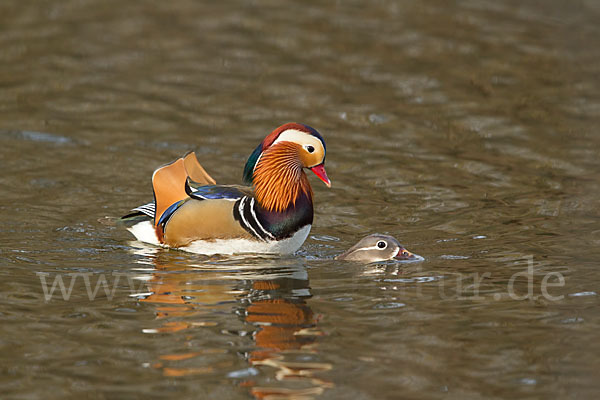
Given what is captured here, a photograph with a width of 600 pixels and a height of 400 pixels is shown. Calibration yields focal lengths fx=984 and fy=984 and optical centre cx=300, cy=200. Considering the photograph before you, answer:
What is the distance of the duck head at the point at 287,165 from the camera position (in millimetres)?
8977

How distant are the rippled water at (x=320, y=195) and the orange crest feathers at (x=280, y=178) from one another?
546mm

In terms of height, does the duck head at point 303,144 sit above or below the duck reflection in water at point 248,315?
above

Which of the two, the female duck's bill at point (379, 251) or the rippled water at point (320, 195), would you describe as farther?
the female duck's bill at point (379, 251)

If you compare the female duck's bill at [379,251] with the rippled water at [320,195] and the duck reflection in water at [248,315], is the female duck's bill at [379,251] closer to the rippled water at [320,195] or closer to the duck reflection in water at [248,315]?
the rippled water at [320,195]

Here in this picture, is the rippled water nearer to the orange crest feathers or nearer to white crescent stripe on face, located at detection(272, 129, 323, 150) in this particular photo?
the orange crest feathers

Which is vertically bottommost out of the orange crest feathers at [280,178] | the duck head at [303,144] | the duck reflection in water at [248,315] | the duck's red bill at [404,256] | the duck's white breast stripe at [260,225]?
the duck reflection in water at [248,315]

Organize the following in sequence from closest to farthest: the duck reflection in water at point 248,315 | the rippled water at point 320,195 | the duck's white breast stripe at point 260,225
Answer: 1. the duck reflection in water at point 248,315
2. the rippled water at point 320,195
3. the duck's white breast stripe at point 260,225

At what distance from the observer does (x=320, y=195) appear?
11227mm

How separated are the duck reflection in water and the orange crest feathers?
548 mm

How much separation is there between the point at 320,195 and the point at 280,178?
225cm

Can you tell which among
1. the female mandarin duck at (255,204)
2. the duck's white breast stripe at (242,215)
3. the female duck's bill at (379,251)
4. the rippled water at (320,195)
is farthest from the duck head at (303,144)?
the rippled water at (320,195)

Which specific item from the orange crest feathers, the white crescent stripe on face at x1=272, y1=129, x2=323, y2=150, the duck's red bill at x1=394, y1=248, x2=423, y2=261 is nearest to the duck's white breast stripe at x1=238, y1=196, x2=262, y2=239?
the orange crest feathers

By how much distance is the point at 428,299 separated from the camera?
7.63 m

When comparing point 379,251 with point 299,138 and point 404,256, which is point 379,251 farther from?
point 299,138
